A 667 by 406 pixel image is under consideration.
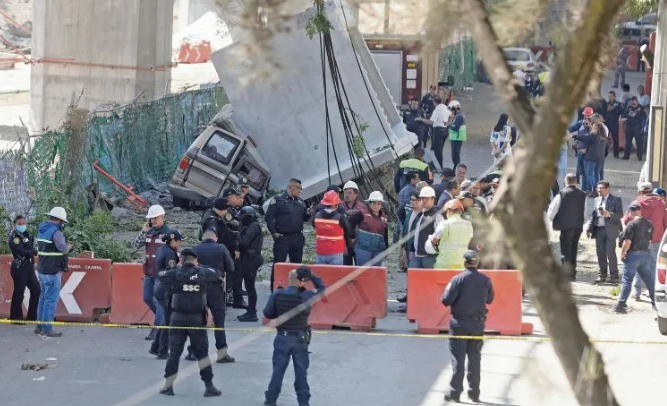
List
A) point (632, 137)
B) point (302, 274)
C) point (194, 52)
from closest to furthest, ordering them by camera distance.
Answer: point (302, 274), point (632, 137), point (194, 52)

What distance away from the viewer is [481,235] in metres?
5.05

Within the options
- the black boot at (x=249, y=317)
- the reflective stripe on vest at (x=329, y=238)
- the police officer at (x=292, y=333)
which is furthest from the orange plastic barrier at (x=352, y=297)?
the police officer at (x=292, y=333)

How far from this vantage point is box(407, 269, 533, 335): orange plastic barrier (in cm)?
1497

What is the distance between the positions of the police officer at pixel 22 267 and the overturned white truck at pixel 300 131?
914cm

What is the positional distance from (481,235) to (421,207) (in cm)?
1126

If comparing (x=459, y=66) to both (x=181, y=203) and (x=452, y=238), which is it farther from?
(x=452, y=238)

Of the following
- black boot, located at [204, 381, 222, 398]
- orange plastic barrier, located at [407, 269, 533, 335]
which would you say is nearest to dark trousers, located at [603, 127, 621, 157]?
orange plastic barrier, located at [407, 269, 533, 335]

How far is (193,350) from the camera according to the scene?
12.3 meters

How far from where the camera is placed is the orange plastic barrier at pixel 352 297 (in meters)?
15.3

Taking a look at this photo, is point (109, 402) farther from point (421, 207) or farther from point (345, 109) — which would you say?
point (345, 109)

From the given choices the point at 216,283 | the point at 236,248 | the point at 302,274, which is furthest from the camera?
the point at 236,248

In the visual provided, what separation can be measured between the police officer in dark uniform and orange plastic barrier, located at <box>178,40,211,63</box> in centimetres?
3617

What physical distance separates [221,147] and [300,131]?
1636mm

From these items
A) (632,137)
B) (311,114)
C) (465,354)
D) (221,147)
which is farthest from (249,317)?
(632,137)
